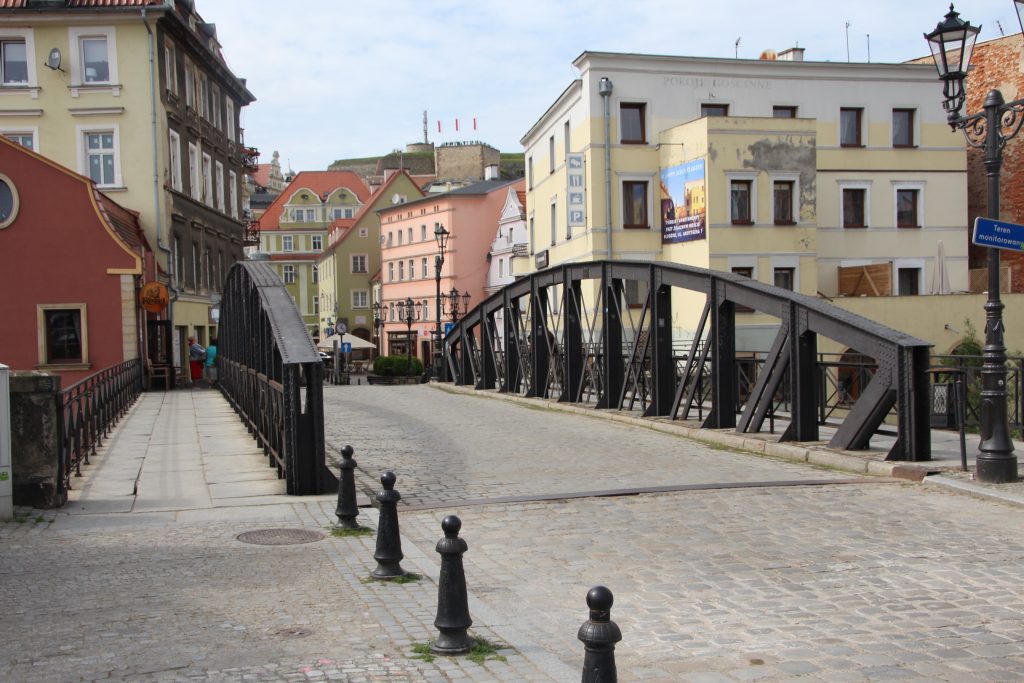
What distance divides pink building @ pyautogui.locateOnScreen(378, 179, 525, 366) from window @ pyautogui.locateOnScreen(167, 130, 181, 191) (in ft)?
84.1

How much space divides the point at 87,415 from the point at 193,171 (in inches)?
1161

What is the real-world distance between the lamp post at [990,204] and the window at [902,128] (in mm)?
30311

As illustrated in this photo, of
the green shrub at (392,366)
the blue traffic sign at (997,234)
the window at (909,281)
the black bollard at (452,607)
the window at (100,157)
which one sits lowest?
the green shrub at (392,366)

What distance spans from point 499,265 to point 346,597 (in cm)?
5775

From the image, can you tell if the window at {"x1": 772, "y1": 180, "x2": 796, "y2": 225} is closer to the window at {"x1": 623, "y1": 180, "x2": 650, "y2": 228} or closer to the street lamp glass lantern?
the window at {"x1": 623, "y1": 180, "x2": 650, "y2": 228}

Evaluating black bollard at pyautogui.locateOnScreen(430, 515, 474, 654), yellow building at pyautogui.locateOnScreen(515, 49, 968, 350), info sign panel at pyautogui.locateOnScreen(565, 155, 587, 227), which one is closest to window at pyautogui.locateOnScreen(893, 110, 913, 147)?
yellow building at pyautogui.locateOnScreen(515, 49, 968, 350)

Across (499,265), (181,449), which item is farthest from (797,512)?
(499,265)

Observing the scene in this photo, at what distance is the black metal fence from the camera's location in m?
9.59

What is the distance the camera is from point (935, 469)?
10164 mm

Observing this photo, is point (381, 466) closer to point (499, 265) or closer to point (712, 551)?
point (712, 551)

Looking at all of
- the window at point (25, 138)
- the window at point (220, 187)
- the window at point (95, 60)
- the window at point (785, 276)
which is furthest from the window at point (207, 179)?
the window at point (785, 276)

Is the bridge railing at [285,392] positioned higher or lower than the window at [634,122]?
lower

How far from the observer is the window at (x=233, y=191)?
46.3m

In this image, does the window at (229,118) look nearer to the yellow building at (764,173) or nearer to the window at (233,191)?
the window at (233,191)
